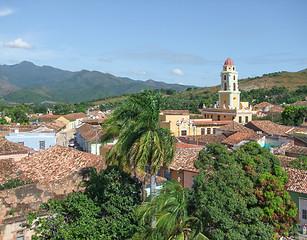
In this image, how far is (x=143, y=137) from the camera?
8.36 meters

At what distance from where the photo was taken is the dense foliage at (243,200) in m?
8.83

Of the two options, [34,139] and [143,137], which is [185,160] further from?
[34,139]

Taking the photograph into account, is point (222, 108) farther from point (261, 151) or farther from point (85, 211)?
point (85, 211)

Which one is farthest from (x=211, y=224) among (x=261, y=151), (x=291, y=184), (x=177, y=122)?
(x=177, y=122)

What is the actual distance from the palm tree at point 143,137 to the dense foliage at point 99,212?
2.53 ft

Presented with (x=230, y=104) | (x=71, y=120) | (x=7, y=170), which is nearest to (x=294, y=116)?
(x=230, y=104)

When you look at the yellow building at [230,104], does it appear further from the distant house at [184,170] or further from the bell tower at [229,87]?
the distant house at [184,170]

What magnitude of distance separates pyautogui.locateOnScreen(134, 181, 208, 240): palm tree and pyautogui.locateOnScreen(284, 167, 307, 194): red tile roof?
7.46 metres

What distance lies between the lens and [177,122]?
33.2m

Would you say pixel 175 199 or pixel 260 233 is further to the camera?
pixel 260 233

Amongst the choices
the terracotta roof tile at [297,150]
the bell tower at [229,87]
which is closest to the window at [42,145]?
the terracotta roof tile at [297,150]

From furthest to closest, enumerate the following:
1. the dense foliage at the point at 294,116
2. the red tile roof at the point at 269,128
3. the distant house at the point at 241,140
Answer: the dense foliage at the point at 294,116 → the red tile roof at the point at 269,128 → the distant house at the point at 241,140

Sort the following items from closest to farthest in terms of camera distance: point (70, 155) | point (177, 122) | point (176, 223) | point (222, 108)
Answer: point (176, 223) → point (70, 155) → point (177, 122) → point (222, 108)

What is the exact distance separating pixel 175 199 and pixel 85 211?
296 cm
